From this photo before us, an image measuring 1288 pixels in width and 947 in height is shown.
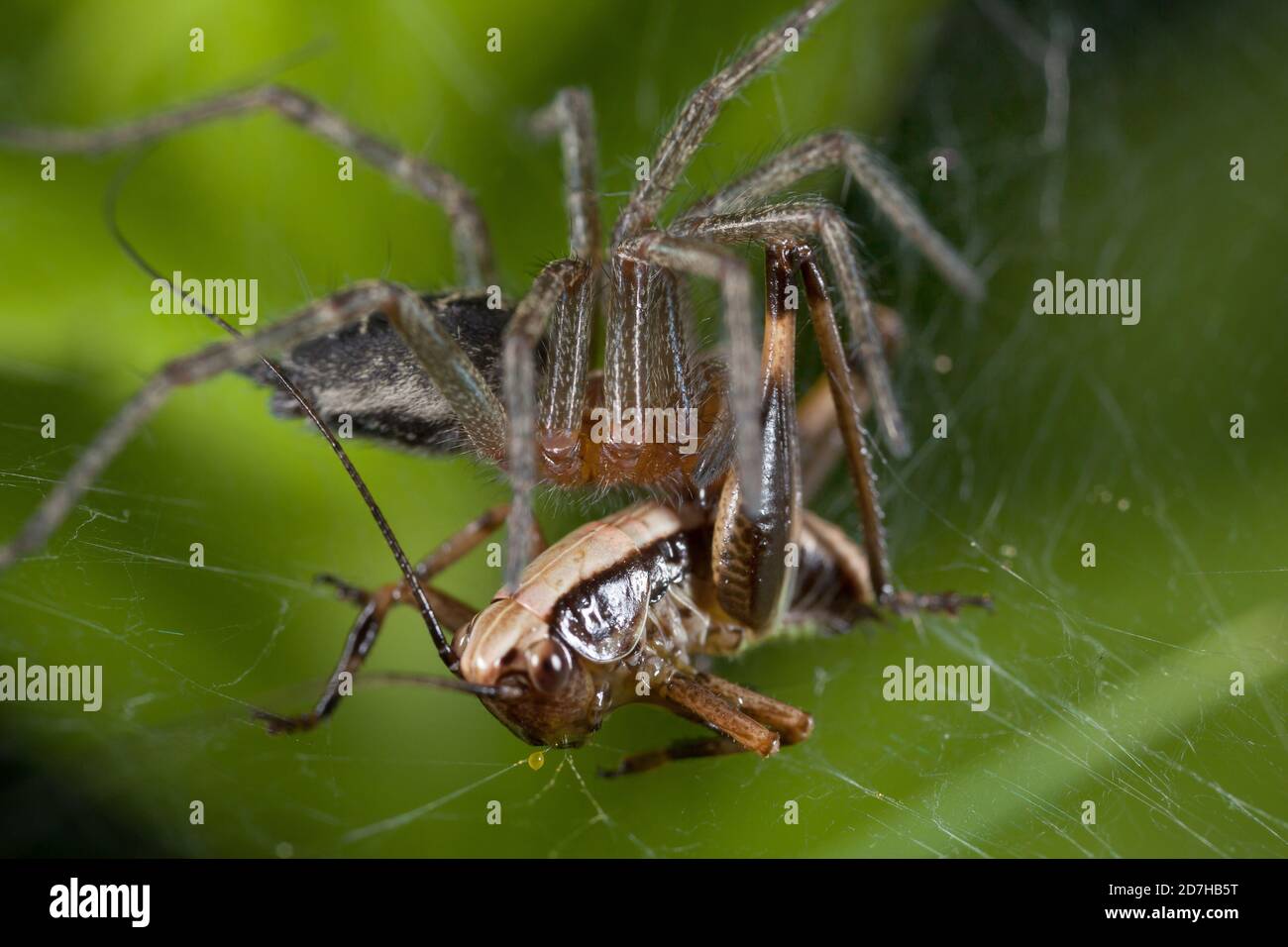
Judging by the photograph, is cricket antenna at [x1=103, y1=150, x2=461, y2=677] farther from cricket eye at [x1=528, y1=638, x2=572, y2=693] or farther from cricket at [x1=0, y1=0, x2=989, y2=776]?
cricket eye at [x1=528, y1=638, x2=572, y2=693]

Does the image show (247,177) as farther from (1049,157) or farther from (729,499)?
(1049,157)

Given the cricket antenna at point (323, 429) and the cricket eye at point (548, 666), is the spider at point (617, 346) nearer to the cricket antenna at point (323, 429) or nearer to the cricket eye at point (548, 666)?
the cricket antenna at point (323, 429)

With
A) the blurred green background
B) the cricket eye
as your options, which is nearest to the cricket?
the cricket eye

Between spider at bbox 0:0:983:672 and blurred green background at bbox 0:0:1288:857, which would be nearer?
spider at bbox 0:0:983:672

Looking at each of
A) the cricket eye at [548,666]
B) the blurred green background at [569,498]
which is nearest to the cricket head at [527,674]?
the cricket eye at [548,666]

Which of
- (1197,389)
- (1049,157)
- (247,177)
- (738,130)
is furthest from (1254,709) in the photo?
(247,177)

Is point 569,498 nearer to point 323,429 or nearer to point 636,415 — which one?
point 636,415
